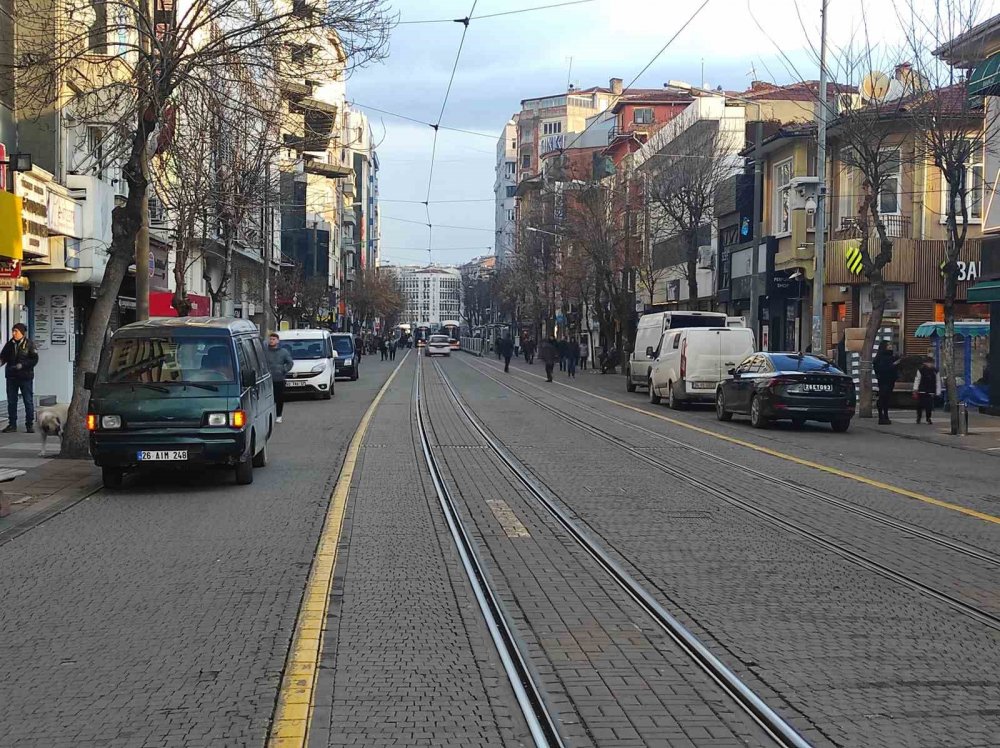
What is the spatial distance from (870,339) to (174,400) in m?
17.2

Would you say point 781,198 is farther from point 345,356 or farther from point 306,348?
point 306,348

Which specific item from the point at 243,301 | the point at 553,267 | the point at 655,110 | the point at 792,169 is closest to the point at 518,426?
the point at 792,169

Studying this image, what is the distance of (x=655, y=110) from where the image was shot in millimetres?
86938

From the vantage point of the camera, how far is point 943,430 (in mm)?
22844

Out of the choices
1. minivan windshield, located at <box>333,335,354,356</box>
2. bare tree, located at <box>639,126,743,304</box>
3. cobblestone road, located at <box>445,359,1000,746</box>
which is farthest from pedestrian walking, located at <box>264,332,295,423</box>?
bare tree, located at <box>639,126,743,304</box>

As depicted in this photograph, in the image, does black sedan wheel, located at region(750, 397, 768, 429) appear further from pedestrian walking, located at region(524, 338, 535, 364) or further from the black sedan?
pedestrian walking, located at region(524, 338, 535, 364)

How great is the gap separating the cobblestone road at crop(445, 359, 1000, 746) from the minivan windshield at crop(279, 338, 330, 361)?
57.8 ft

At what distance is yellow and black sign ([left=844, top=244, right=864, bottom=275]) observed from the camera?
3666cm

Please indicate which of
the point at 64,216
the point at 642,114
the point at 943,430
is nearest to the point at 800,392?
the point at 943,430

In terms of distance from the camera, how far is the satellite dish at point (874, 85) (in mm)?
25478

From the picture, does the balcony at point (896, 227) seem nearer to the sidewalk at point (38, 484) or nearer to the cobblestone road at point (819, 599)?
the cobblestone road at point (819, 599)

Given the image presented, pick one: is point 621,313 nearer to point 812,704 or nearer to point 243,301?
point 243,301

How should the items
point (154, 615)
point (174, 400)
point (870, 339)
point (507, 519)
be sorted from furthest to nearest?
point (870, 339) < point (174, 400) < point (507, 519) < point (154, 615)

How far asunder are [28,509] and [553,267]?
59369 millimetres
